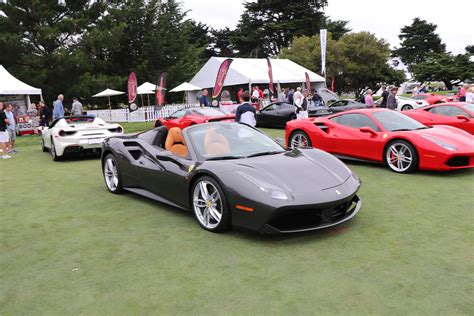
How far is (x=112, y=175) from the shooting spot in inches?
261

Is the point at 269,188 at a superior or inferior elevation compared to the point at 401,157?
superior

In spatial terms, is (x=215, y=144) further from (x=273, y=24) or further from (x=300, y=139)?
(x=273, y=24)

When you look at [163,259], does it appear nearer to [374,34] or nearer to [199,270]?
[199,270]

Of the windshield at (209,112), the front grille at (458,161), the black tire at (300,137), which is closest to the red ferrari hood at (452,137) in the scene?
the front grille at (458,161)

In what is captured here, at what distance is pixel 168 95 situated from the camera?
137 ft

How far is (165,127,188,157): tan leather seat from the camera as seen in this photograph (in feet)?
17.1

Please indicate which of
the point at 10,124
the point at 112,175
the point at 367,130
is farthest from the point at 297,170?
the point at 10,124

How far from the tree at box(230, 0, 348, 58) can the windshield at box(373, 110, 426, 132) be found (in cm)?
4852

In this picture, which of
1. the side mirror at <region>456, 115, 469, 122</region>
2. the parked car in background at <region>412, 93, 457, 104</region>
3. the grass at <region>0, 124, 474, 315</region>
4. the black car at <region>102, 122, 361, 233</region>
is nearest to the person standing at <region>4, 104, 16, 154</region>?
the grass at <region>0, 124, 474, 315</region>

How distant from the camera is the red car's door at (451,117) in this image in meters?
10.5

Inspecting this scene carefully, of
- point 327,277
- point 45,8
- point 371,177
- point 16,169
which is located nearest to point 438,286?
point 327,277

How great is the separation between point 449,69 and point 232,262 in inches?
1874

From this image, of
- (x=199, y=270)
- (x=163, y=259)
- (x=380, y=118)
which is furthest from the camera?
(x=380, y=118)

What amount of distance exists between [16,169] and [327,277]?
843 cm
